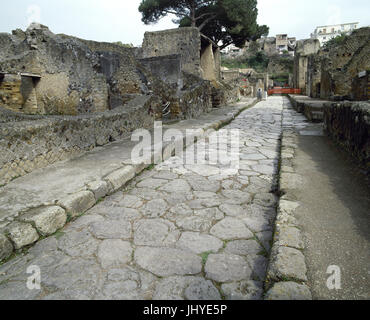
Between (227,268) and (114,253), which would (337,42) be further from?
(114,253)

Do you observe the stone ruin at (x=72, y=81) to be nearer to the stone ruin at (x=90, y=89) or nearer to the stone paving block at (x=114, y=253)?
the stone ruin at (x=90, y=89)

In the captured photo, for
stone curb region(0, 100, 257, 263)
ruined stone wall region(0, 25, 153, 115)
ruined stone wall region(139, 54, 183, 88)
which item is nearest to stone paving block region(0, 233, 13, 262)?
stone curb region(0, 100, 257, 263)

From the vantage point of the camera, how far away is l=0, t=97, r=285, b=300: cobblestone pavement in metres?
1.39

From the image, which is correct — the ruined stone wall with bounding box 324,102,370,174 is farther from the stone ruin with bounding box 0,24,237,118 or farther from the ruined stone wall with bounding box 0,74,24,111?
the ruined stone wall with bounding box 0,74,24,111

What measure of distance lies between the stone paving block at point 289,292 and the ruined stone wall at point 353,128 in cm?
191

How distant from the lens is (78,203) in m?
2.21

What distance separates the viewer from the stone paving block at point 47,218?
1.83 metres

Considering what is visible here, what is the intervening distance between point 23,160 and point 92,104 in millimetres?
5046

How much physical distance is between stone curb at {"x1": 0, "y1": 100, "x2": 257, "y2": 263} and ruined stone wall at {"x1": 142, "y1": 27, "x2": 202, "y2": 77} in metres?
13.7

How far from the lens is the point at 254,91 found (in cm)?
2759

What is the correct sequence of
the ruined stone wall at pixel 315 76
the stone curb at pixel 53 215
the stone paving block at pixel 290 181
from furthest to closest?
the ruined stone wall at pixel 315 76, the stone paving block at pixel 290 181, the stone curb at pixel 53 215

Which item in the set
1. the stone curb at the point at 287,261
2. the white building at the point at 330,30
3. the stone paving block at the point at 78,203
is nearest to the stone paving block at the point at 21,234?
the stone paving block at the point at 78,203
